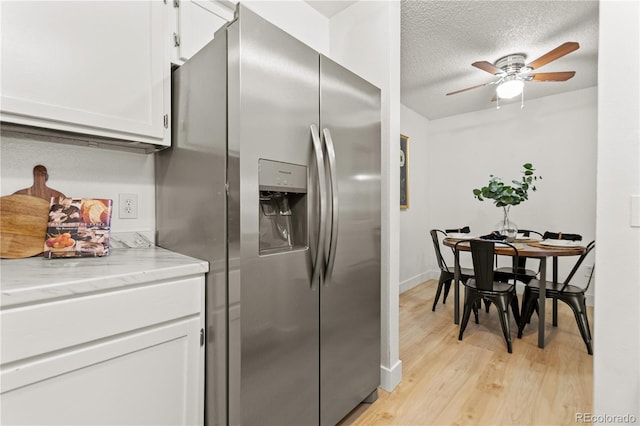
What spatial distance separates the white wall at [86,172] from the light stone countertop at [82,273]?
30 centimetres

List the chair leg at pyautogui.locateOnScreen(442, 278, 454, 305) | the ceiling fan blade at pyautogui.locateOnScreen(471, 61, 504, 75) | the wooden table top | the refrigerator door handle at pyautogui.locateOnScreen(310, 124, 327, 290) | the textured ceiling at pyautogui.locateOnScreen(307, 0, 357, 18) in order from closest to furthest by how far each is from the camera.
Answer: the refrigerator door handle at pyautogui.locateOnScreen(310, 124, 327, 290), the textured ceiling at pyautogui.locateOnScreen(307, 0, 357, 18), the wooden table top, the ceiling fan blade at pyautogui.locateOnScreen(471, 61, 504, 75), the chair leg at pyautogui.locateOnScreen(442, 278, 454, 305)

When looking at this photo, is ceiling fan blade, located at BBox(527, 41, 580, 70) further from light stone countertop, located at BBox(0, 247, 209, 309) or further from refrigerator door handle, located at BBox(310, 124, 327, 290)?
light stone countertop, located at BBox(0, 247, 209, 309)

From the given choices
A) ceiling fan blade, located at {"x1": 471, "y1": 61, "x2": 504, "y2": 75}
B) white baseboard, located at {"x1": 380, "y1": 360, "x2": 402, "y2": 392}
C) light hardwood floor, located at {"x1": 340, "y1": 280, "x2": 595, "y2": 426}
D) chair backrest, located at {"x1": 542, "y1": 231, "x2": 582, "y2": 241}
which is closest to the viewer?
light hardwood floor, located at {"x1": 340, "y1": 280, "x2": 595, "y2": 426}

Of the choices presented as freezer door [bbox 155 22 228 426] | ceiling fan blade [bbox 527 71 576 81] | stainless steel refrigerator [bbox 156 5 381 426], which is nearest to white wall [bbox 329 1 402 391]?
stainless steel refrigerator [bbox 156 5 381 426]

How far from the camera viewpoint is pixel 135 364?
3.41 feet

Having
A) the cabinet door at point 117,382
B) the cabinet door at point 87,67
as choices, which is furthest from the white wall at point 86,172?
the cabinet door at point 117,382

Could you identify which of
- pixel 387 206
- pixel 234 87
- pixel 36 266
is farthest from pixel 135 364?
pixel 387 206

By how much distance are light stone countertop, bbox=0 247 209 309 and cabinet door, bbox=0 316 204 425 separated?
18 centimetres

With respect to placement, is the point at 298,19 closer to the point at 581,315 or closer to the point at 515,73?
the point at 515,73

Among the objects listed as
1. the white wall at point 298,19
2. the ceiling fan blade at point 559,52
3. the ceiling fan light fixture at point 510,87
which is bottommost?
the ceiling fan light fixture at point 510,87

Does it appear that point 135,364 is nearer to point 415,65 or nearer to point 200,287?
point 200,287

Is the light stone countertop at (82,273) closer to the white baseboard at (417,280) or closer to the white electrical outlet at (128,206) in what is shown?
the white electrical outlet at (128,206)

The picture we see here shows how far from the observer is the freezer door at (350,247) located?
1442 mm

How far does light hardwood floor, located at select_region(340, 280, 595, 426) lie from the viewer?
172cm
